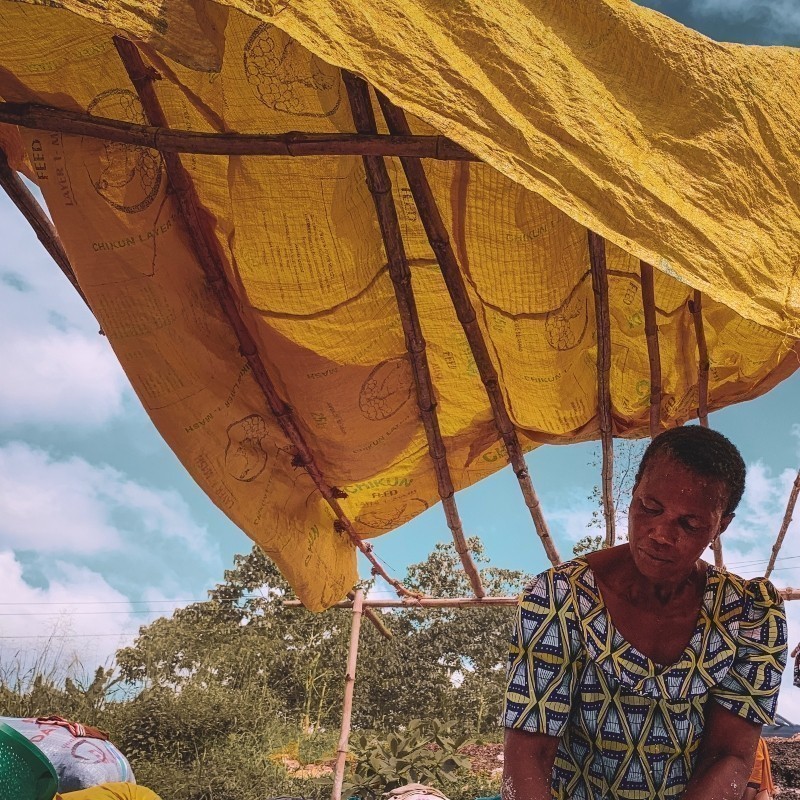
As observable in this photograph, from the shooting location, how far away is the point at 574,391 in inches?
116

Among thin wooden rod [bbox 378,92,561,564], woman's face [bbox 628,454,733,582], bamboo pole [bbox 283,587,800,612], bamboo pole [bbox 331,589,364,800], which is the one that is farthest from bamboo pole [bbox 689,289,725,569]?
bamboo pole [bbox 331,589,364,800]

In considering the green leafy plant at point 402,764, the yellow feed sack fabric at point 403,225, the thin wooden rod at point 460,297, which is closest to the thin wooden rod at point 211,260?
the yellow feed sack fabric at point 403,225

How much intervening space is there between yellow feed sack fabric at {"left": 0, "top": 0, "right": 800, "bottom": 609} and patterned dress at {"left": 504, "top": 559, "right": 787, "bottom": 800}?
2.18ft

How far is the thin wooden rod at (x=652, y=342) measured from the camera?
2549mm

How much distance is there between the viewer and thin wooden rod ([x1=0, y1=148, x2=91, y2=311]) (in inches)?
88.7

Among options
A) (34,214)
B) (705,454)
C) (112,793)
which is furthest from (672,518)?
(34,214)

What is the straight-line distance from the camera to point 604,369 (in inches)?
110

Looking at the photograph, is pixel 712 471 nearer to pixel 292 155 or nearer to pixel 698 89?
pixel 698 89

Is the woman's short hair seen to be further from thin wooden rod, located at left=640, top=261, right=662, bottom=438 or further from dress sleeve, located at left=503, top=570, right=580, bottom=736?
thin wooden rod, located at left=640, top=261, right=662, bottom=438

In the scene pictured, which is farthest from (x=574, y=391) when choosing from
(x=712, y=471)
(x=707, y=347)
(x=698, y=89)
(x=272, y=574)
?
(x=272, y=574)

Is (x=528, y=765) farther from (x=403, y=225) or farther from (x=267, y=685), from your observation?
(x=267, y=685)

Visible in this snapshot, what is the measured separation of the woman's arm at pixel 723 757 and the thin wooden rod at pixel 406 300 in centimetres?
140

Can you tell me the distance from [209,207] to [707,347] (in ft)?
5.89

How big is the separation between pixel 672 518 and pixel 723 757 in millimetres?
494
